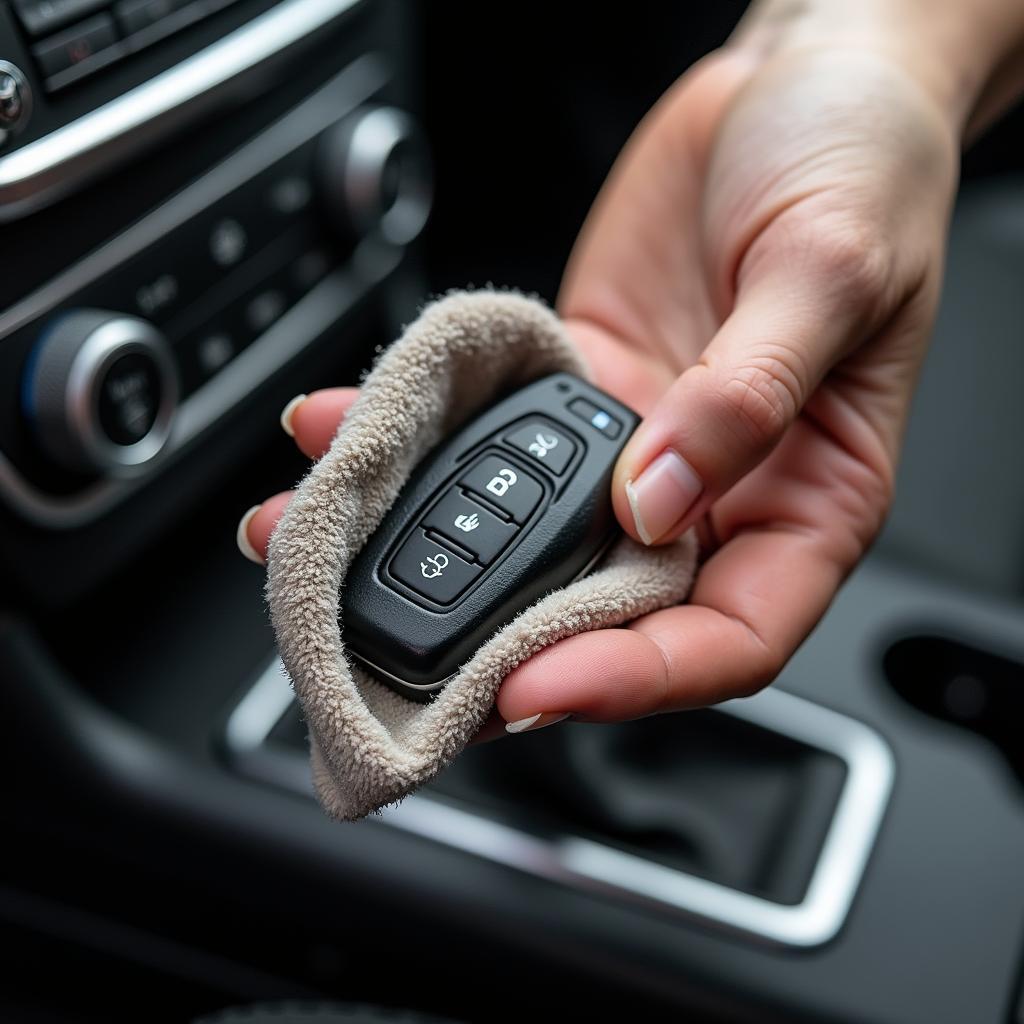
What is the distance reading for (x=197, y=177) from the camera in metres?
0.55

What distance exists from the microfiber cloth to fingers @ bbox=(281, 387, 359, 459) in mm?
38

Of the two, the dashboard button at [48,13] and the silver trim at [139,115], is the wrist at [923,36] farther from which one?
the dashboard button at [48,13]

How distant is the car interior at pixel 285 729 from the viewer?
1.63 ft

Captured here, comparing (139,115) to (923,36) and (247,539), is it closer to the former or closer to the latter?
(247,539)

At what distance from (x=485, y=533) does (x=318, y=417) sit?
0.30 feet

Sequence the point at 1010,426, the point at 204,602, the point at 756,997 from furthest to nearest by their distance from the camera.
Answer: the point at 1010,426 < the point at 204,602 < the point at 756,997

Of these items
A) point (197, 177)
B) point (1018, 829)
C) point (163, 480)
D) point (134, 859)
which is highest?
point (197, 177)

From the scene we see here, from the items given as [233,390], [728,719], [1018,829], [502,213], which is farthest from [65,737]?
[502,213]

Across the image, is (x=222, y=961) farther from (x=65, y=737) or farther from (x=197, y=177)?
(x=197, y=177)

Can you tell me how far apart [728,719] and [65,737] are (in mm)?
351

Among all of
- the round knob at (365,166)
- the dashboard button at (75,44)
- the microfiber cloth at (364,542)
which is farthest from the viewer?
the round knob at (365,166)

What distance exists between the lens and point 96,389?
48 cm

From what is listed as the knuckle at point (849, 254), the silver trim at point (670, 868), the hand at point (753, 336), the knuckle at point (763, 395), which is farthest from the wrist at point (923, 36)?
the silver trim at point (670, 868)

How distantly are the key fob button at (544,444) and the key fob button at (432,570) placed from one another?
62 mm
